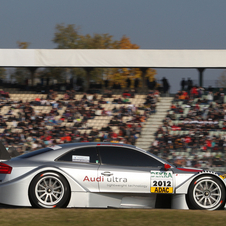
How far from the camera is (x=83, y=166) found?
645 centimetres

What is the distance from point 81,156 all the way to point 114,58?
17176 millimetres

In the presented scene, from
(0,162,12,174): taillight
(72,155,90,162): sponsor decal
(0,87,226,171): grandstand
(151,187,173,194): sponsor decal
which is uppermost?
(0,87,226,171): grandstand

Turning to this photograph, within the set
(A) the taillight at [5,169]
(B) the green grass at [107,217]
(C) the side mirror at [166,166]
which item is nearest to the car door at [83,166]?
(B) the green grass at [107,217]

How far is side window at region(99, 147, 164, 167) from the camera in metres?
6.62

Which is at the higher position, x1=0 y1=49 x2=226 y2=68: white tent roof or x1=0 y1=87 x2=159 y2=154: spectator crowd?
x1=0 y1=49 x2=226 y2=68: white tent roof

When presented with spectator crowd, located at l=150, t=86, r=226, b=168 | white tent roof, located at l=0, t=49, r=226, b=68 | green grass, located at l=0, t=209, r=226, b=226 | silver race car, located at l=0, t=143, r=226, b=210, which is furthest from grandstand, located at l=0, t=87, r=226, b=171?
green grass, located at l=0, t=209, r=226, b=226

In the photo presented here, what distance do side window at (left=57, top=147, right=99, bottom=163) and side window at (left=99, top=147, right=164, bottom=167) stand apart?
14cm

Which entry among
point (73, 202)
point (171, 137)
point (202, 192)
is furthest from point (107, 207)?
point (171, 137)

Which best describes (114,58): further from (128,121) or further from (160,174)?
(160,174)

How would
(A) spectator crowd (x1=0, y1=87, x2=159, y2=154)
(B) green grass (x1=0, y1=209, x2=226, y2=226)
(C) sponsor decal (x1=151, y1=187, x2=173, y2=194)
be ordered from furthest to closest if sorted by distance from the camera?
(A) spectator crowd (x1=0, y1=87, x2=159, y2=154) → (C) sponsor decal (x1=151, y1=187, x2=173, y2=194) → (B) green grass (x1=0, y1=209, x2=226, y2=226)

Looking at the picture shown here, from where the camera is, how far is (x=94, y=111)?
19.0m

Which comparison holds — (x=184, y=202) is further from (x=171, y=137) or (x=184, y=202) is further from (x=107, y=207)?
(x=171, y=137)

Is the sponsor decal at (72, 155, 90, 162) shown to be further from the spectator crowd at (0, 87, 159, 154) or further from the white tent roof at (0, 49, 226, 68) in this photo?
the white tent roof at (0, 49, 226, 68)

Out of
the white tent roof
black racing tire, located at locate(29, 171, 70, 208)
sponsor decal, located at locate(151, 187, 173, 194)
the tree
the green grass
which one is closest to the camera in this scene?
the green grass
